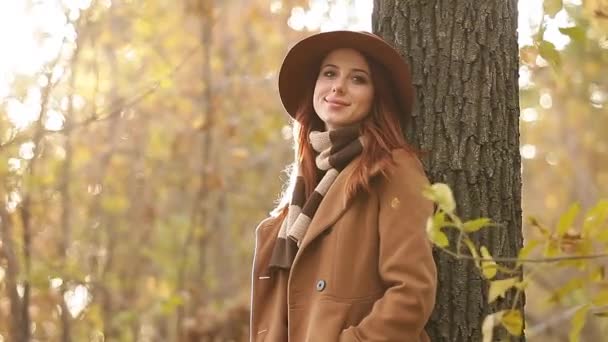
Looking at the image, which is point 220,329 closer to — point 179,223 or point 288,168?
point 179,223

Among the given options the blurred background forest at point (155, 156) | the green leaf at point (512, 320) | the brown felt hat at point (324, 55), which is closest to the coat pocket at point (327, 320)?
the brown felt hat at point (324, 55)

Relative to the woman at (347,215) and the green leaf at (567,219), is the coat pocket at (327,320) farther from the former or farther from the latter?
the green leaf at (567,219)

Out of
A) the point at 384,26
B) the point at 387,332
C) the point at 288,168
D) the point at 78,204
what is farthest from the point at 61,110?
the point at 387,332

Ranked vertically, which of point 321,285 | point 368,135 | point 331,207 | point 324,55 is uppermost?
point 324,55

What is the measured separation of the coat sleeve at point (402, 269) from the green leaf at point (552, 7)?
66 centimetres

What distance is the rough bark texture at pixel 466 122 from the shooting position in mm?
3381

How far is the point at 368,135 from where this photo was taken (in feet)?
10.7

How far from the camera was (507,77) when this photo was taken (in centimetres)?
351

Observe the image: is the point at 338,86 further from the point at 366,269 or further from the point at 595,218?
the point at 595,218

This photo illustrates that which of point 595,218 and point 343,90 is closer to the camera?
point 595,218

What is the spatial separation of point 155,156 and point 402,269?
9064 mm

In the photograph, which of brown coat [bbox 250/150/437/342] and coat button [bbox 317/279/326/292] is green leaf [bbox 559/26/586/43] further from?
coat button [bbox 317/279/326/292]

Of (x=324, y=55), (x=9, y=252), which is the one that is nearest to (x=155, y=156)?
(x=9, y=252)

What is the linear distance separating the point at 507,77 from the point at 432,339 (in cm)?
90
